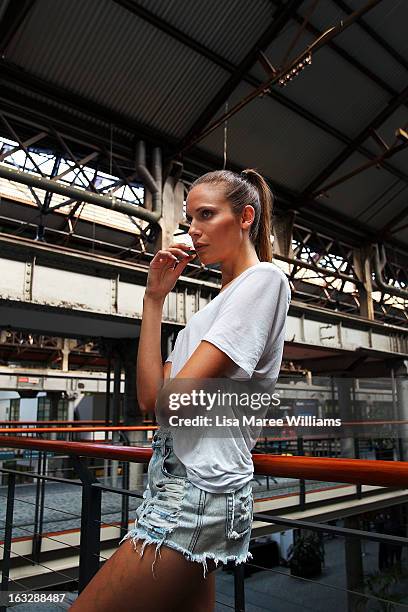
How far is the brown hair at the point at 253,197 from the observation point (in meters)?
1.26

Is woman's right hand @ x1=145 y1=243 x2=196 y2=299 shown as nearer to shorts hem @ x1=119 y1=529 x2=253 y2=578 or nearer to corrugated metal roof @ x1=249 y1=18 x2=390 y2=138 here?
shorts hem @ x1=119 y1=529 x2=253 y2=578

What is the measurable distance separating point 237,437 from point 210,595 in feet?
1.49

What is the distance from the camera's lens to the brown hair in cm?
126

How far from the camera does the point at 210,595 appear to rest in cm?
119

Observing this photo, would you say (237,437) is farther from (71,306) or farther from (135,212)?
(135,212)

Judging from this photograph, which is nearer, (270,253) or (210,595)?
(210,595)

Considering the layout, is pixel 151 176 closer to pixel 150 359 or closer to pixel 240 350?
pixel 150 359

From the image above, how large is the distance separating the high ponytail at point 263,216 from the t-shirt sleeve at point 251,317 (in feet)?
0.78

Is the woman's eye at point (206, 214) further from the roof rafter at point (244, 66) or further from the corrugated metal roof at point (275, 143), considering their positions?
the corrugated metal roof at point (275, 143)

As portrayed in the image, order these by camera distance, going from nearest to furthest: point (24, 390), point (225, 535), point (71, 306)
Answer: point (225, 535) → point (71, 306) → point (24, 390)

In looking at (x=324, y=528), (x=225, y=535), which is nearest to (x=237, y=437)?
(x=225, y=535)

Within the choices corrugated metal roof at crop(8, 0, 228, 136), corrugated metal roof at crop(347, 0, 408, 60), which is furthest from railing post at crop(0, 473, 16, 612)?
corrugated metal roof at crop(347, 0, 408, 60)

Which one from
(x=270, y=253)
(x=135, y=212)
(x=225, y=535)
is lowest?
(x=225, y=535)

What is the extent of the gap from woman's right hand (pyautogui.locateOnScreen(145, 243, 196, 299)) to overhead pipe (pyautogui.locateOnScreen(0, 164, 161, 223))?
387 inches
